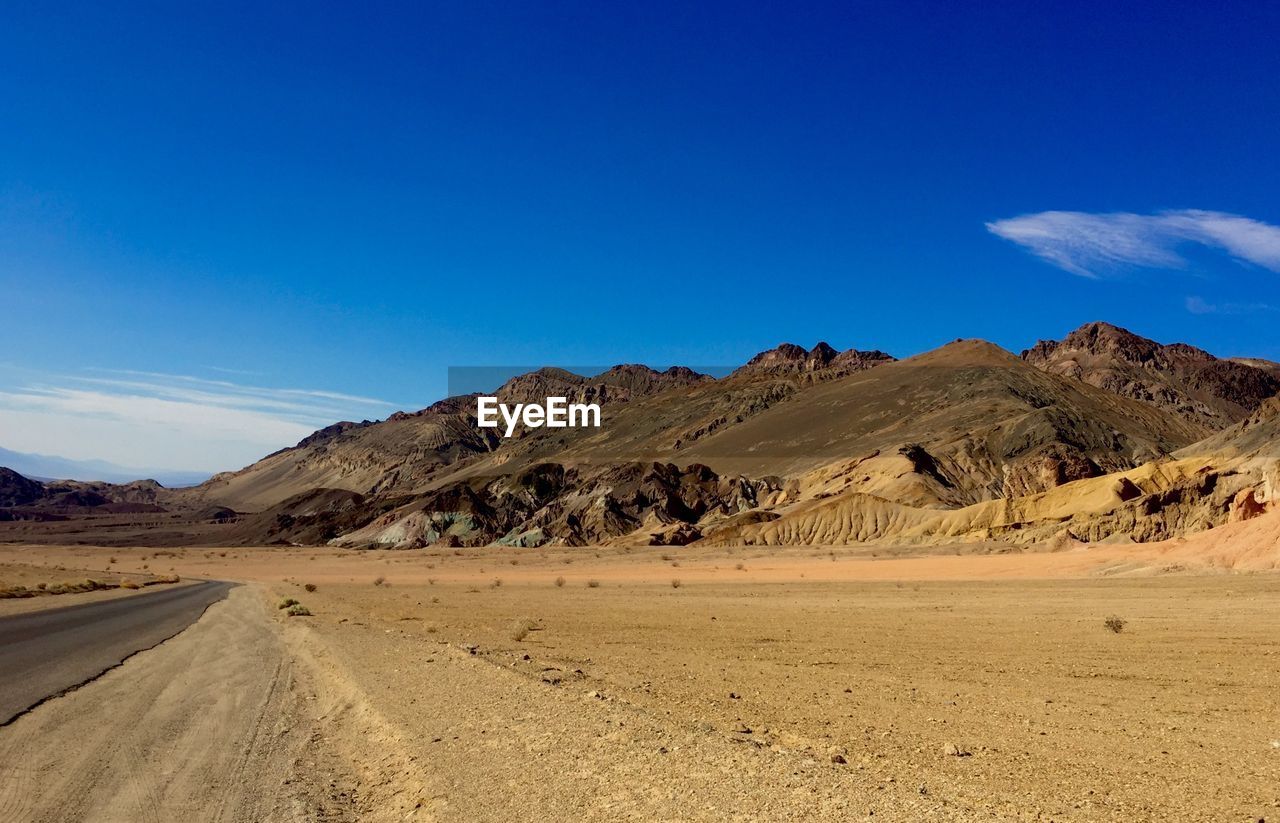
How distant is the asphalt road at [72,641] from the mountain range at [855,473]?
4986 cm

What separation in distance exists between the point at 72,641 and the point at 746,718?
52.7ft

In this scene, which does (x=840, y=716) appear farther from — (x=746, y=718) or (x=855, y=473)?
(x=855, y=473)

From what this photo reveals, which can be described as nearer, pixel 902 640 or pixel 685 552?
pixel 902 640

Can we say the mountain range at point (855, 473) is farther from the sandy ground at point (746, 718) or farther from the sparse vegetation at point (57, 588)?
the sparse vegetation at point (57, 588)

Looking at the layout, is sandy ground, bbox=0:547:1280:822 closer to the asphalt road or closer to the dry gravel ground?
the dry gravel ground

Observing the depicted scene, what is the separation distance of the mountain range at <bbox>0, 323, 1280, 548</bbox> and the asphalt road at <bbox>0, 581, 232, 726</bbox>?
49861 millimetres

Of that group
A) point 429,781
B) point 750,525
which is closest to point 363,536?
point 750,525

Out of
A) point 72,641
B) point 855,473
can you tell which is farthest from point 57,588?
point 855,473

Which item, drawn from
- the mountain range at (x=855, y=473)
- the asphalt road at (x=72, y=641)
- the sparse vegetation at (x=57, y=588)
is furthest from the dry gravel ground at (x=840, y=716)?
the mountain range at (x=855, y=473)

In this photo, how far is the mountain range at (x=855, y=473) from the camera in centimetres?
6241

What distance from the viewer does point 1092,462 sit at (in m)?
89.2

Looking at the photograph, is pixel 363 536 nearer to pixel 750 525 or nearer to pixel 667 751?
pixel 750 525

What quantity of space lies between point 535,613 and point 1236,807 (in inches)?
904

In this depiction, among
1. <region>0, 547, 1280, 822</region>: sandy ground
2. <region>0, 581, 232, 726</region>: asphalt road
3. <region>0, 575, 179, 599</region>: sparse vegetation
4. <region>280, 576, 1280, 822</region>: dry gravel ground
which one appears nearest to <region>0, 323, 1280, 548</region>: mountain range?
<region>280, 576, 1280, 822</region>: dry gravel ground
